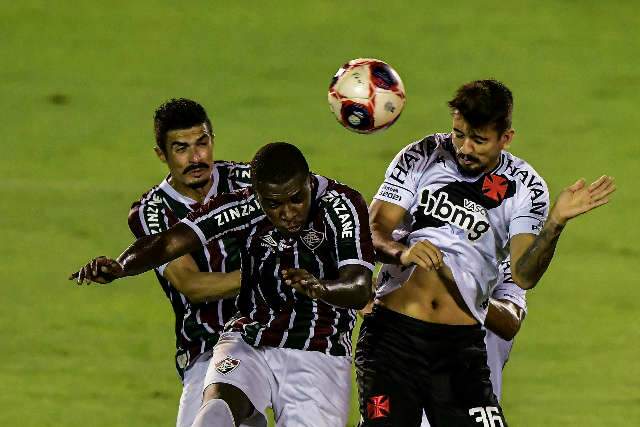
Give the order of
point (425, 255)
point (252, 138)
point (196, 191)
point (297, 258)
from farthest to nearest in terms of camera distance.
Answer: point (252, 138), point (196, 191), point (297, 258), point (425, 255)

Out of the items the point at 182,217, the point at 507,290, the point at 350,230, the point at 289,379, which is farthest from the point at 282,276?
the point at 507,290

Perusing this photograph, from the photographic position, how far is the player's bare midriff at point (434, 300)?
25.3ft

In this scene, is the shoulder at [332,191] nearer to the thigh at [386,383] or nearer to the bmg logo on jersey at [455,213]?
the bmg logo on jersey at [455,213]

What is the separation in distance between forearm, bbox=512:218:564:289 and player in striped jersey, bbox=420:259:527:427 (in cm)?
Answer: 64

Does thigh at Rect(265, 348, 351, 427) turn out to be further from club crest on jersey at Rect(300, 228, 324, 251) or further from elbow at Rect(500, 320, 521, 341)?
elbow at Rect(500, 320, 521, 341)

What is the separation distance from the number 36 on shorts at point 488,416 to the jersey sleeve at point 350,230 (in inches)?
36.1

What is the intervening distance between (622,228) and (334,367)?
574 cm

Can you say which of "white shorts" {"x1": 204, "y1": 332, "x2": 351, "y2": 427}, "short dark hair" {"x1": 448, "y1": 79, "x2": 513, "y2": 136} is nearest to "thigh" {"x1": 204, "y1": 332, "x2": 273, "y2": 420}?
"white shorts" {"x1": 204, "y1": 332, "x2": 351, "y2": 427}

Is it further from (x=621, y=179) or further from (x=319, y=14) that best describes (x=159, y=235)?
(x=319, y=14)

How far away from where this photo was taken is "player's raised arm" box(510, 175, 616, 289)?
283 inches

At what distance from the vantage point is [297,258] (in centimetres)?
738

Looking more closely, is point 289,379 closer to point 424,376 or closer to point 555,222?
point 424,376

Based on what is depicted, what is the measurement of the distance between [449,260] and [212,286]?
126cm

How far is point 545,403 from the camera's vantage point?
980 centimetres
